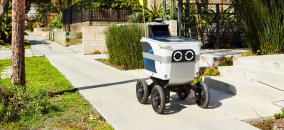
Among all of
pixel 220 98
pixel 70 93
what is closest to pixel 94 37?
pixel 70 93

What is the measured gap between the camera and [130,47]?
9.85 m

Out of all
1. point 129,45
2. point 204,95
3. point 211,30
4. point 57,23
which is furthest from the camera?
point 57,23

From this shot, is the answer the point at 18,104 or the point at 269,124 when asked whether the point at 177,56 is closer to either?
the point at 269,124

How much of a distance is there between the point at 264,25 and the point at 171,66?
4052mm

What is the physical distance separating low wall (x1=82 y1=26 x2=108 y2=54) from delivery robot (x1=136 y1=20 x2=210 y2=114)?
10262 millimetres

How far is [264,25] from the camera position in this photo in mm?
7430

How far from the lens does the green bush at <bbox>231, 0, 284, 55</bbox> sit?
23.6 ft

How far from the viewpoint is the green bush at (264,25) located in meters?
7.19

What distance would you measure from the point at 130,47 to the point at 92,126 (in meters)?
5.82

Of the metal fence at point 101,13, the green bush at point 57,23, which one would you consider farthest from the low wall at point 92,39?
the green bush at point 57,23

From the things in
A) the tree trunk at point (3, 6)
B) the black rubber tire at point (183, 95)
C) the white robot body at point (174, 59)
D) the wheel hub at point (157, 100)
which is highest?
the tree trunk at point (3, 6)

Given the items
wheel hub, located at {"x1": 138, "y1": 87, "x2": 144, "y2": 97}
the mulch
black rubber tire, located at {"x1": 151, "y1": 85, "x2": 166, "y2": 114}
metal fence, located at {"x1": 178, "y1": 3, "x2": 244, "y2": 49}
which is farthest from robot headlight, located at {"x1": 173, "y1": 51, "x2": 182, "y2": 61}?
metal fence, located at {"x1": 178, "y1": 3, "x2": 244, "y2": 49}

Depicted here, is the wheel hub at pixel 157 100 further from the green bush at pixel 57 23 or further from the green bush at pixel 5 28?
the green bush at pixel 57 23

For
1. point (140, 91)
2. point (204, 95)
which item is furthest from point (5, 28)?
point (204, 95)
